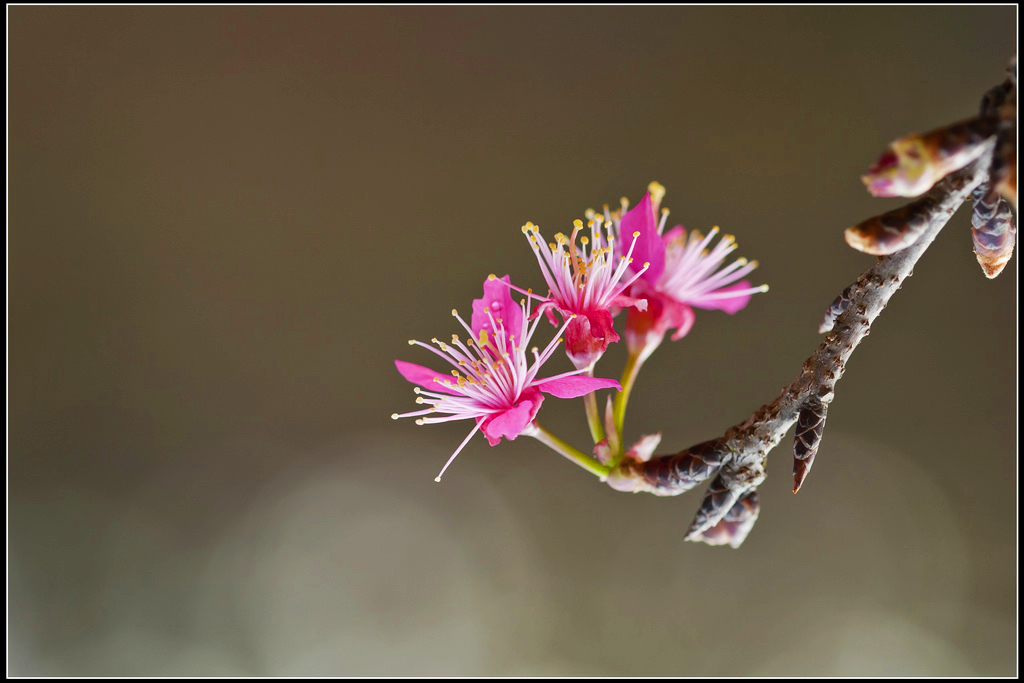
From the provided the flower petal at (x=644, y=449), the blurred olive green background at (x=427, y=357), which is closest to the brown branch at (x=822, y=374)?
the flower petal at (x=644, y=449)

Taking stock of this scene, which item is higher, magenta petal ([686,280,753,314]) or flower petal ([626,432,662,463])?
magenta petal ([686,280,753,314])

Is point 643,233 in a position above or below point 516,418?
above

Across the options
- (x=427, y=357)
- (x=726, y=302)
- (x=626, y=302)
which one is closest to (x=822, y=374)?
(x=626, y=302)

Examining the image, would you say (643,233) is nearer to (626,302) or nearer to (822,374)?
(626,302)

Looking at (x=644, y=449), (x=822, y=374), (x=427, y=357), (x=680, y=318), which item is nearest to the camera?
(x=822, y=374)

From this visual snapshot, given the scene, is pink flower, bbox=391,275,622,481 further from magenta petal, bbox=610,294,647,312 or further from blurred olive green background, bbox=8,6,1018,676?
blurred olive green background, bbox=8,6,1018,676

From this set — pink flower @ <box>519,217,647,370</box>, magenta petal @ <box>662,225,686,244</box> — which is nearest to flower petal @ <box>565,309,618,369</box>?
pink flower @ <box>519,217,647,370</box>

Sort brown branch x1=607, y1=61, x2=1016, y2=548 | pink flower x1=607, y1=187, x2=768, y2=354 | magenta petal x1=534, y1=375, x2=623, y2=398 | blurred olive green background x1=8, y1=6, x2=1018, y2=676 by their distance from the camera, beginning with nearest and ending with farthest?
brown branch x1=607, y1=61, x2=1016, y2=548 → magenta petal x1=534, y1=375, x2=623, y2=398 → pink flower x1=607, y1=187, x2=768, y2=354 → blurred olive green background x1=8, y1=6, x2=1018, y2=676
